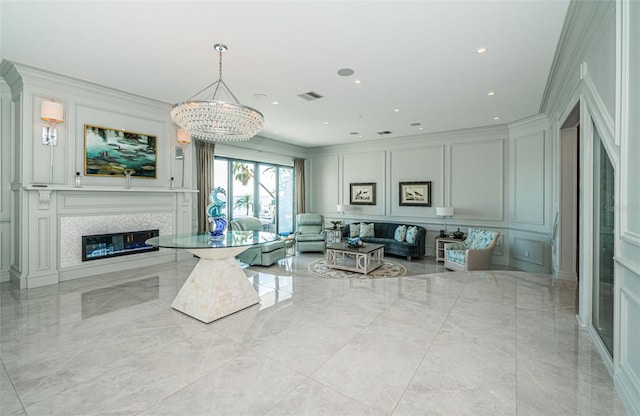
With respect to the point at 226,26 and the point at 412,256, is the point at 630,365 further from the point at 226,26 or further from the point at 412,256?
the point at 412,256

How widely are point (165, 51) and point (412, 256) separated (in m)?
6.09

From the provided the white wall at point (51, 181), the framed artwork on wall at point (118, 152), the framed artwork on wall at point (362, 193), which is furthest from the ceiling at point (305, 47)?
the framed artwork on wall at point (362, 193)

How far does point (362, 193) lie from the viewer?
28.1 ft

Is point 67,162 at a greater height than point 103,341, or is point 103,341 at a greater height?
point 67,162

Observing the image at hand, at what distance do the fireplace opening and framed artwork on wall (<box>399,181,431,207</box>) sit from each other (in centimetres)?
586

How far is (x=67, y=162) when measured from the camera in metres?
4.32

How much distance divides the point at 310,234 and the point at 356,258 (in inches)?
81.1

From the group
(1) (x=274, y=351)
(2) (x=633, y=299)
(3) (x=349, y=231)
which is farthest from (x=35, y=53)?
(3) (x=349, y=231)

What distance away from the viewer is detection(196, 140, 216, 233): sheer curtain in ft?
20.7

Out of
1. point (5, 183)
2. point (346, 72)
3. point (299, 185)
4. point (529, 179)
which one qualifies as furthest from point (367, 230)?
point (5, 183)

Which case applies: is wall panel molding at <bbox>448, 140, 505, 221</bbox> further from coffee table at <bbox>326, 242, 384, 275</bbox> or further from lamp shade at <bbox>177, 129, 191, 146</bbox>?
lamp shade at <bbox>177, 129, 191, 146</bbox>

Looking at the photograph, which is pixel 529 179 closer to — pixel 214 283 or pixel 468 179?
pixel 468 179

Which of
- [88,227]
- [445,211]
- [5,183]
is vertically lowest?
[88,227]

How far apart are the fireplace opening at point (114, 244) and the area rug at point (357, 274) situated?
10.2 feet
